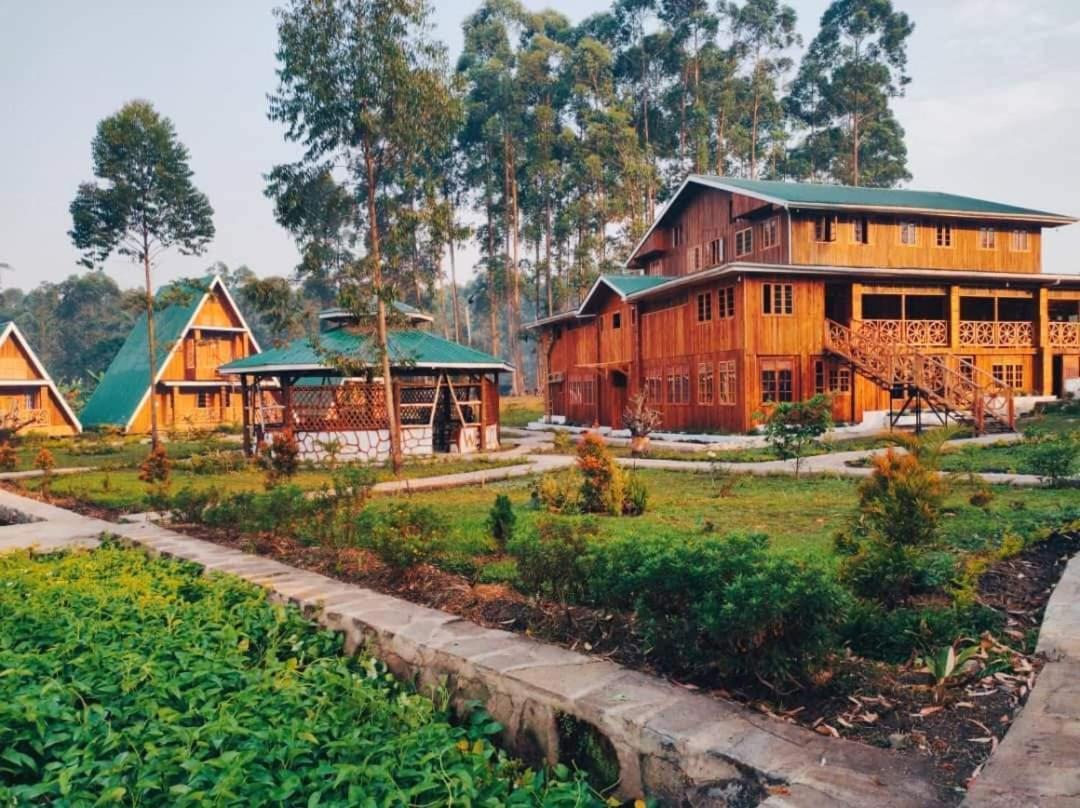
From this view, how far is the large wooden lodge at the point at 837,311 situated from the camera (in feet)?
80.3

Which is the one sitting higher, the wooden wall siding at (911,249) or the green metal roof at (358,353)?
the wooden wall siding at (911,249)

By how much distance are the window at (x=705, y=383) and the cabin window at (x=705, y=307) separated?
4.89 ft

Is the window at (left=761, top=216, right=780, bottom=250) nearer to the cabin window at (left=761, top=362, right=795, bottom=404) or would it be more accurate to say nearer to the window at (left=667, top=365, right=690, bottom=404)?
the cabin window at (left=761, top=362, right=795, bottom=404)

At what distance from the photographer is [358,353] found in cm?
2198

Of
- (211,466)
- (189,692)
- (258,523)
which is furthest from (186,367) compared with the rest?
(189,692)

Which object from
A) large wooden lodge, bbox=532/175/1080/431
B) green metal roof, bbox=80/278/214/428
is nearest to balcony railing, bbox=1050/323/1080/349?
large wooden lodge, bbox=532/175/1080/431

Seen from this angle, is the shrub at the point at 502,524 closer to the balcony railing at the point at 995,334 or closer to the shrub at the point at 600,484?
the shrub at the point at 600,484

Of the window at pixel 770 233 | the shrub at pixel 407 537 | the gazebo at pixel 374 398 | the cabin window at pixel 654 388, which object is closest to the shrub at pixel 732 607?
the shrub at pixel 407 537

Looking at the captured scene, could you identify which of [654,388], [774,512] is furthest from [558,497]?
[654,388]

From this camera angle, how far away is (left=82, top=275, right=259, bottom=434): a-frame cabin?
3803 cm

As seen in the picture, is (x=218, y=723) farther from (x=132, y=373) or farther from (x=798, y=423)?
(x=132, y=373)

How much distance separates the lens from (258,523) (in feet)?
27.8

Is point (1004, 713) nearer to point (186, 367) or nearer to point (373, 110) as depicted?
point (373, 110)

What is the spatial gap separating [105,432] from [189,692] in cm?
3671
